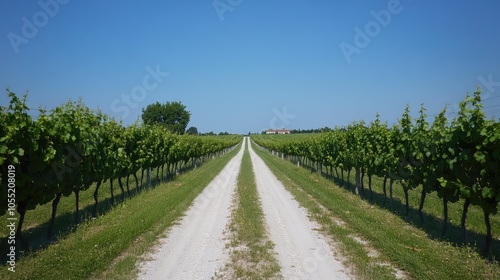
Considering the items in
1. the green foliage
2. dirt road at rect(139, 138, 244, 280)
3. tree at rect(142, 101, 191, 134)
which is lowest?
dirt road at rect(139, 138, 244, 280)

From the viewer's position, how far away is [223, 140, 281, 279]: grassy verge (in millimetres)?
6676


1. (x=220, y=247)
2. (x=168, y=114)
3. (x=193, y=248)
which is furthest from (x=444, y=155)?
(x=168, y=114)

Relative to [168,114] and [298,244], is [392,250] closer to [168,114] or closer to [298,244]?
[298,244]

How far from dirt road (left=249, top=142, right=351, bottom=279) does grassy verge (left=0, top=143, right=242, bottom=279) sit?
3383 mm

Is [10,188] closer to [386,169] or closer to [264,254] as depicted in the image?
[264,254]

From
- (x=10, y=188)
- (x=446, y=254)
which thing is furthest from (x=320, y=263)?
(x=10, y=188)

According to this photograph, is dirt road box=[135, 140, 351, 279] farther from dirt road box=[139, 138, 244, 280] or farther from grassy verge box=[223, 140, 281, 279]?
grassy verge box=[223, 140, 281, 279]

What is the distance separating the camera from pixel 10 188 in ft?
25.2

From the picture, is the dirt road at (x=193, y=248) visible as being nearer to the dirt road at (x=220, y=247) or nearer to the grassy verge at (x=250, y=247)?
the dirt road at (x=220, y=247)

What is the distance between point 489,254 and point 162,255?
815 cm

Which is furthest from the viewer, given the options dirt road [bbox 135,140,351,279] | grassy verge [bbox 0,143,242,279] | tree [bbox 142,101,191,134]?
tree [bbox 142,101,191,134]

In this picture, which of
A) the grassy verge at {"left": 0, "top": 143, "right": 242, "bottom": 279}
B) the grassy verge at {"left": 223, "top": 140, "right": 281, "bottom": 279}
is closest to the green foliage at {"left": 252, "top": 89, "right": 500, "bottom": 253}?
the grassy verge at {"left": 223, "top": 140, "right": 281, "bottom": 279}

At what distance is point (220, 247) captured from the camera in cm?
830

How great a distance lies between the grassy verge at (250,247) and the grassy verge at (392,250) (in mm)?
1836
